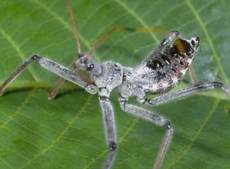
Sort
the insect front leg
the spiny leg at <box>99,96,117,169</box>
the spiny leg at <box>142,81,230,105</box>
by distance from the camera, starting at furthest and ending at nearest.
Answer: the spiny leg at <box>142,81,230,105</box> < the insect front leg < the spiny leg at <box>99,96,117,169</box>

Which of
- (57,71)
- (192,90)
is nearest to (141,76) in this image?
(192,90)

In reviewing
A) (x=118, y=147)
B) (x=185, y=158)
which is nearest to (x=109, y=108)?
(x=118, y=147)

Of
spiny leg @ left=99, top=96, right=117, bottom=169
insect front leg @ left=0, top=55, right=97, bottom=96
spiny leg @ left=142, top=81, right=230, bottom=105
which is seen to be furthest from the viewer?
spiny leg @ left=142, top=81, right=230, bottom=105

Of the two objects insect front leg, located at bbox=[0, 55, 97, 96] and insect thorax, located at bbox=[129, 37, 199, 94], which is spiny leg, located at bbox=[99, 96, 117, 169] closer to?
insect front leg, located at bbox=[0, 55, 97, 96]

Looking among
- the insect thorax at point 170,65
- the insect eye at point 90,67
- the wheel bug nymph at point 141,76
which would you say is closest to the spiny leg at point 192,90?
the wheel bug nymph at point 141,76

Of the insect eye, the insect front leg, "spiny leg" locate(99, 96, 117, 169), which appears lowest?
"spiny leg" locate(99, 96, 117, 169)

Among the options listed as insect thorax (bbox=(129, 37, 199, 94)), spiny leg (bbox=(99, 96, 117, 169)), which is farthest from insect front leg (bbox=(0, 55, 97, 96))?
insect thorax (bbox=(129, 37, 199, 94))

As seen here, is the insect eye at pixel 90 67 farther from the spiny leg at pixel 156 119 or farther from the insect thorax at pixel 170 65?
the insect thorax at pixel 170 65

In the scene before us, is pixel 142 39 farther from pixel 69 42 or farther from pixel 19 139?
pixel 19 139
